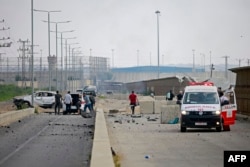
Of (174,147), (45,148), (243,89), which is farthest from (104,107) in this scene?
(45,148)

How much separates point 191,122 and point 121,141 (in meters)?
6.38

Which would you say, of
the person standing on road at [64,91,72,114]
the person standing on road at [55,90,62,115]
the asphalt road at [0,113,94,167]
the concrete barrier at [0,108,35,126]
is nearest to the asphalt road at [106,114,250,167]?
the asphalt road at [0,113,94,167]

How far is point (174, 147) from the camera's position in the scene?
929 inches

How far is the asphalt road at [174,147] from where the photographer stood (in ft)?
61.6

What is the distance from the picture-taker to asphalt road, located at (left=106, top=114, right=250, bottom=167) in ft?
61.6

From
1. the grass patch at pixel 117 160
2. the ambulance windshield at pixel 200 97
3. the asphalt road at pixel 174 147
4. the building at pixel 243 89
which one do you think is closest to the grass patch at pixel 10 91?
the building at pixel 243 89

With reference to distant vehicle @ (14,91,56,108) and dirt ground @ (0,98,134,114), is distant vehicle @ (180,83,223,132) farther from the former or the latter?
distant vehicle @ (14,91,56,108)

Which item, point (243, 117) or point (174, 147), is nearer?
point (174, 147)

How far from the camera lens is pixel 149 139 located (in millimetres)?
27781

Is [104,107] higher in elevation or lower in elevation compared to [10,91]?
lower

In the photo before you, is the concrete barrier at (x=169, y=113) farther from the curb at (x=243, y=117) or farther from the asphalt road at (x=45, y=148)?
the asphalt road at (x=45, y=148)

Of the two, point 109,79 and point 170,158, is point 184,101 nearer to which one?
point 170,158

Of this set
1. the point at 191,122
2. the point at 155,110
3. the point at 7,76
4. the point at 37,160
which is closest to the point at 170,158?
the point at 37,160

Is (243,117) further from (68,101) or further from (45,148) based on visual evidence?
(45,148)
